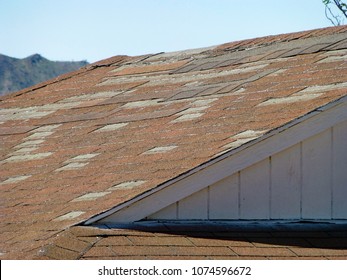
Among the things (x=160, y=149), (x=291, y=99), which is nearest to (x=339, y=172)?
(x=291, y=99)

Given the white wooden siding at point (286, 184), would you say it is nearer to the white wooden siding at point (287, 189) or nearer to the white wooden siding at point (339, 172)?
the white wooden siding at point (287, 189)

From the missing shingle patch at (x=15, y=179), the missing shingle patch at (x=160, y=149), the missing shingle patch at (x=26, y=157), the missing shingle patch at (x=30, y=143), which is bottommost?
the missing shingle patch at (x=15, y=179)

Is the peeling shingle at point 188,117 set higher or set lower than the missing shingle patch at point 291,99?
lower

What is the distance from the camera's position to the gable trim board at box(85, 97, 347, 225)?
7.36 metres

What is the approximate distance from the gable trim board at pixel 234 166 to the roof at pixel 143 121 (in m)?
0.05

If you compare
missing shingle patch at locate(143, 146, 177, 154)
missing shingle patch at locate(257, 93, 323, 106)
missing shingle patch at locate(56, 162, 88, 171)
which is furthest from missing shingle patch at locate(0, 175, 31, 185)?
missing shingle patch at locate(257, 93, 323, 106)

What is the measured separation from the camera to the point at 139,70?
12.7m

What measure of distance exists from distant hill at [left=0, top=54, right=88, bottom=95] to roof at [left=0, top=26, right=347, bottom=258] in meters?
105

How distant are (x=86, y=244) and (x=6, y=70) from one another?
118m

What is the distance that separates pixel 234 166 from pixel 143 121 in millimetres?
2440

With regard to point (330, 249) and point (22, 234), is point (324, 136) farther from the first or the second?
point (22, 234)

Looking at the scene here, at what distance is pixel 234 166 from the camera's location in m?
7.47

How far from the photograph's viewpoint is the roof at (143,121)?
301 inches

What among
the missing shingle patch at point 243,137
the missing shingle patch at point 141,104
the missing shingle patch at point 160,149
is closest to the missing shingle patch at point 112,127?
the missing shingle patch at point 141,104
